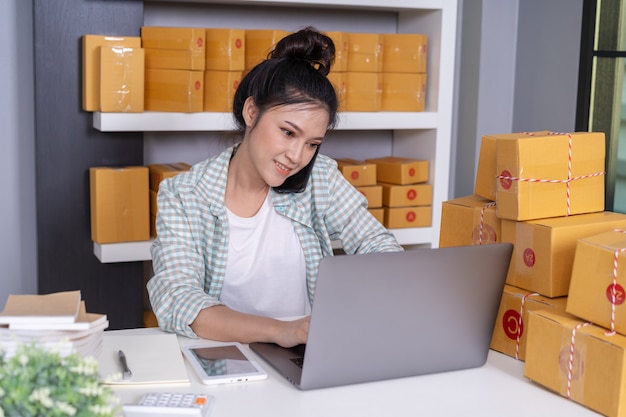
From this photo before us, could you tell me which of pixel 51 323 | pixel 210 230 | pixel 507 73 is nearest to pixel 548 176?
pixel 210 230

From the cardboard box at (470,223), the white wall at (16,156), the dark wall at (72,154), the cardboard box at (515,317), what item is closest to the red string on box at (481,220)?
the cardboard box at (470,223)

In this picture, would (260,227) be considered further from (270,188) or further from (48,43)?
(48,43)

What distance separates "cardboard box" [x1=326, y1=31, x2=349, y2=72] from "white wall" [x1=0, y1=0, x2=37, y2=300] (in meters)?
1.08

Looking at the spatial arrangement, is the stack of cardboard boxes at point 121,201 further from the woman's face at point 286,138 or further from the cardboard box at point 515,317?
the cardboard box at point 515,317

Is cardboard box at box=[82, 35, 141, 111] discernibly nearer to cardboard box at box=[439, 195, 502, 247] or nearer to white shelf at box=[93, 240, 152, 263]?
white shelf at box=[93, 240, 152, 263]

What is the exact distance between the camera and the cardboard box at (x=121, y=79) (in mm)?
2535

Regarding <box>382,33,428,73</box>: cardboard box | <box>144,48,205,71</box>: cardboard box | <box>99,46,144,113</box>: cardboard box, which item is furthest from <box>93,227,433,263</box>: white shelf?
<box>382,33,428,73</box>: cardboard box

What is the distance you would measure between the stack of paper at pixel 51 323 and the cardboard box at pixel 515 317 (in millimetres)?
749

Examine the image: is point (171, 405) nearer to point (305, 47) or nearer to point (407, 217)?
point (305, 47)

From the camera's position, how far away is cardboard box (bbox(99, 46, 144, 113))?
8.32ft

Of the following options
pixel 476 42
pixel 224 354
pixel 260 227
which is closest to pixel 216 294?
pixel 260 227

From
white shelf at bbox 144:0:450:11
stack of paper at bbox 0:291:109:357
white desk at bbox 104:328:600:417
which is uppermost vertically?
white shelf at bbox 144:0:450:11

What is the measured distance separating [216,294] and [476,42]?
81.9 inches

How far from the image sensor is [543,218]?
1492 mm
